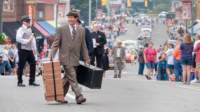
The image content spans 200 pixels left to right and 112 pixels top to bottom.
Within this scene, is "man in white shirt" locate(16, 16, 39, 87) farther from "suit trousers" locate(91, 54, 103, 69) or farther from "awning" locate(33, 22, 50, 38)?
"awning" locate(33, 22, 50, 38)

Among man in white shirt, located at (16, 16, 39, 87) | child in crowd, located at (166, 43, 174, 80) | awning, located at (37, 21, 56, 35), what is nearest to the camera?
man in white shirt, located at (16, 16, 39, 87)

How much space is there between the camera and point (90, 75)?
15547mm

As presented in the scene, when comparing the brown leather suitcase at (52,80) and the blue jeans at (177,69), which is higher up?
the brown leather suitcase at (52,80)

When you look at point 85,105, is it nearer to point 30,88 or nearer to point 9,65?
point 30,88

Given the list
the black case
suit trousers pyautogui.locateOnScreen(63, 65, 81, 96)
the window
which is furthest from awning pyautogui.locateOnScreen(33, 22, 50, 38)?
suit trousers pyautogui.locateOnScreen(63, 65, 81, 96)

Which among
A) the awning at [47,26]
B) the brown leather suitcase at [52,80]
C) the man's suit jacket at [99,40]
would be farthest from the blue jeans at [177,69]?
the awning at [47,26]

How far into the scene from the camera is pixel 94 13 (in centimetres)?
12444

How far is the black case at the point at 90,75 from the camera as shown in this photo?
611 inches

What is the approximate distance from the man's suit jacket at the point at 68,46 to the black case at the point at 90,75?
267mm

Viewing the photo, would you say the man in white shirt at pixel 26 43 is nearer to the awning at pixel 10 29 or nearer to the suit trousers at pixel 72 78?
the suit trousers at pixel 72 78

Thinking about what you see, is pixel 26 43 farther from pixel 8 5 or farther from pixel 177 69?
pixel 8 5

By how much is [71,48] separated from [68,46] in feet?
0.23

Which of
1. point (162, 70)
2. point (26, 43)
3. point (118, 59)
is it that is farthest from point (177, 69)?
point (26, 43)

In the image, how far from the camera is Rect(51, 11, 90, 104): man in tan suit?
15336 millimetres
